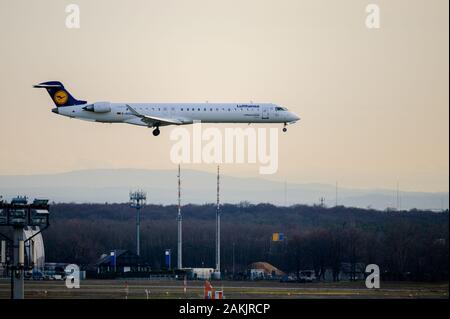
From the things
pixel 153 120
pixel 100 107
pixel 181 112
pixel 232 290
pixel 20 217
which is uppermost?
pixel 100 107

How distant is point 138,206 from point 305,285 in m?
54.8

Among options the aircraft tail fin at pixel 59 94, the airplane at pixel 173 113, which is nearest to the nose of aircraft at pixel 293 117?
the airplane at pixel 173 113

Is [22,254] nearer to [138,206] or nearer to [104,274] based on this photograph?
[104,274]

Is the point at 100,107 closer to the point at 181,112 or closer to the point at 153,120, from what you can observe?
the point at 153,120

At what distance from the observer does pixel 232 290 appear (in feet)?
360

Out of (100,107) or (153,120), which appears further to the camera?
(100,107)

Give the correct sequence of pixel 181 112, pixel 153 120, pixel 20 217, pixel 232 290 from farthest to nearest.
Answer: pixel 181 112 → pixel 153 120 → pixel 232 290 → pixel 20 217

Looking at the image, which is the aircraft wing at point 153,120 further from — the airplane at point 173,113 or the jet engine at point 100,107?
the jet engine at point 100,107

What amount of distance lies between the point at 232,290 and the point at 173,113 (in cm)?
2144

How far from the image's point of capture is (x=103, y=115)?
12175cm

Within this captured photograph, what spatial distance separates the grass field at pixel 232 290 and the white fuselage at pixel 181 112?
671 inches

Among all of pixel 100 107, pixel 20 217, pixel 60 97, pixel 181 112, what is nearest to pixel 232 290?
pixel 20 217

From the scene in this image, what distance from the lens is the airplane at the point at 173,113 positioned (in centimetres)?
12081
